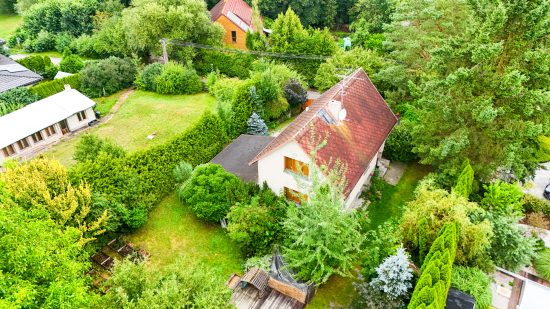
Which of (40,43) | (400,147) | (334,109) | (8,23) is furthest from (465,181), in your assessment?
(8,23)

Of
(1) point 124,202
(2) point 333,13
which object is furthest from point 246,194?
(2) point 333,13

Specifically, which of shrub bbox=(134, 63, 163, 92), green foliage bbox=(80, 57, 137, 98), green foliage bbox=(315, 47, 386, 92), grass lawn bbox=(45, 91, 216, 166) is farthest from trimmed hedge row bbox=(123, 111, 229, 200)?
green foliage bbox=(80, 57, 137, 98)

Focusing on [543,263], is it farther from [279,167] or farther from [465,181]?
[279,167]

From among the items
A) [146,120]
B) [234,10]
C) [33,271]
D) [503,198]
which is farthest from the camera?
[234,10]

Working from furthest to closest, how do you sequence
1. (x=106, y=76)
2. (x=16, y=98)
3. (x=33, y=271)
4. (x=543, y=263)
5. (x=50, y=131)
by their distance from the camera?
(x=106, y=76) < (x=16, y=98) < (x=50, y=131) < (x=543, y=263) < (x=33, y=271)

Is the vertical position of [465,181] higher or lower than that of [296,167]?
higher

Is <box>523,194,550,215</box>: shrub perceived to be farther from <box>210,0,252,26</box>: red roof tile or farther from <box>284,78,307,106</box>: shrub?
<box>210,0,252,26</box>: red roof tile

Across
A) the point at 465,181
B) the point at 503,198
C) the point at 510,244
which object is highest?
the point at 503,198
